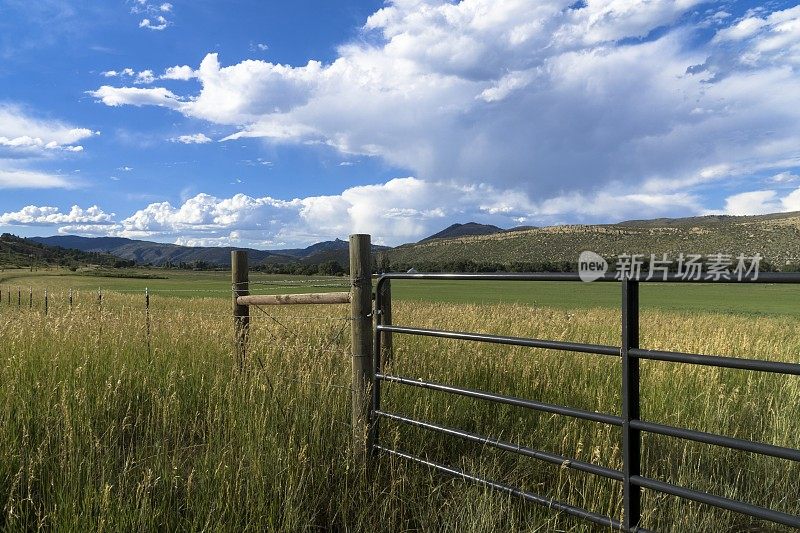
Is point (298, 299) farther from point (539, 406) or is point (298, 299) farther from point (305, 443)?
point (539, 406)

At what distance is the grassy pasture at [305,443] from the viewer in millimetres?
3332

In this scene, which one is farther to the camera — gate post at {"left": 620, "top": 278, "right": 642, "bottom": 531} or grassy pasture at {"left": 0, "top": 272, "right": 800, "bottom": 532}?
grassy pasture at {"left": 0, "top": 272, "right": 800, "bottom": 532}

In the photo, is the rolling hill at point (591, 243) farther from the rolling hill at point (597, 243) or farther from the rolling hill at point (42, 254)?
the rolling hill at point (42, 254)

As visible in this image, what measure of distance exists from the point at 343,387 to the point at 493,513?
1897 mm

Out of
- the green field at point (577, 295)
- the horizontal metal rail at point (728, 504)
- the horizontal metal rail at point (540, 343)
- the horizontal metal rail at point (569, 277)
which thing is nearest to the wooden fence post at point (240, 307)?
the green field at point (577, 295)

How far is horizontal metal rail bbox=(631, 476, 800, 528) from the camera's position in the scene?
2363mm

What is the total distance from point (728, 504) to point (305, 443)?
263 centimetres

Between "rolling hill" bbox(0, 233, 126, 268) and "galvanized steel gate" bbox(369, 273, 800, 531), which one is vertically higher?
"rolling hill" bbox(0, 233, 126, 268)

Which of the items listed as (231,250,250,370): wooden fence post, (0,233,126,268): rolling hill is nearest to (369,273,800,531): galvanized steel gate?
(231,250,250,370): wooden fence post

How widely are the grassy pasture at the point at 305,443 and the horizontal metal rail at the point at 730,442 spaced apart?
0.53 metres

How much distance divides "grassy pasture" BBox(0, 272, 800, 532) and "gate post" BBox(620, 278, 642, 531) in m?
0.32

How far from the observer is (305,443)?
3891 millimetres

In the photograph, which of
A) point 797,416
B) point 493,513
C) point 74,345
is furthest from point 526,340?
point 74,345

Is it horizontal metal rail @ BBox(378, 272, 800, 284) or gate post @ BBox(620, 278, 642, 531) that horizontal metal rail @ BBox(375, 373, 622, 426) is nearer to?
gate post @ BBox(620, 278, 642, 531)
